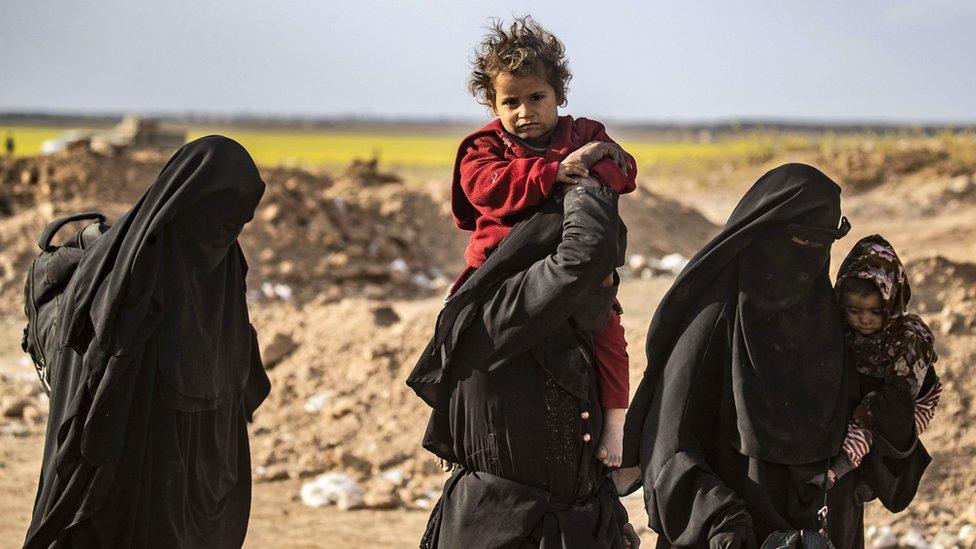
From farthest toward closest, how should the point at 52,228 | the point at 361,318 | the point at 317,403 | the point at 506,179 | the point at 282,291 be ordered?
the point at 282,291 → the point at 361,318 → the point at 317,403 → the point at 52,228 → the point at 506,179

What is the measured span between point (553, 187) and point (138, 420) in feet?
4.46

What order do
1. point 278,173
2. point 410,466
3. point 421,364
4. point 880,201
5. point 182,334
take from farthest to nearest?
1. point 880,201
2. point 278,173
3. point 410,466
4. point 182,334
5. point 421,364

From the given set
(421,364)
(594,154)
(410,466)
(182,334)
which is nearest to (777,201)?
(594,154)

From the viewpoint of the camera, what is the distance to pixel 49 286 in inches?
151

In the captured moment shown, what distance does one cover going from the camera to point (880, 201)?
59.6ft

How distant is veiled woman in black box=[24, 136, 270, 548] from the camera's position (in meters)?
3.48

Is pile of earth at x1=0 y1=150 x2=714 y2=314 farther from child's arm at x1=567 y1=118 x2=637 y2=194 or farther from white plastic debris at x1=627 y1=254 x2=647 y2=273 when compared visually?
child's arm at x1=567 y1=118 x2=637 y2=194

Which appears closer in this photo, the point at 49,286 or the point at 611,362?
the point at 611,362

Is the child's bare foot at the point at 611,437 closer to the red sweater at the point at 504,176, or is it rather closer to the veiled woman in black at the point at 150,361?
the red sweater at the point at 504,176

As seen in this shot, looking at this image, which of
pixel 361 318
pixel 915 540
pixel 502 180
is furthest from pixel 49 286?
pixel 361 318

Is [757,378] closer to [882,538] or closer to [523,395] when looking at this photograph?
[523,395]

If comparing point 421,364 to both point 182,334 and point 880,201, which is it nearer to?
point 182,334

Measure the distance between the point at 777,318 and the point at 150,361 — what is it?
171 cm

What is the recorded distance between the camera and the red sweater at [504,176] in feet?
10.1
